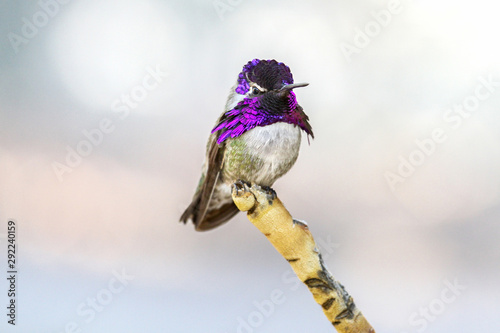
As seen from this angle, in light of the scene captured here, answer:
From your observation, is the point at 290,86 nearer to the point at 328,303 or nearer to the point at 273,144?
the point at 273,144

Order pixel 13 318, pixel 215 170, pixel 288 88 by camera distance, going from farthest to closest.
Answer: 1. pixel 13 318
2. pixel 215 170
3. pixel 288 88

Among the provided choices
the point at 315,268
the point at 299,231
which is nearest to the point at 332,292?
the point at 315,268

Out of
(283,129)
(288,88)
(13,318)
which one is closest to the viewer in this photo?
(288,88)

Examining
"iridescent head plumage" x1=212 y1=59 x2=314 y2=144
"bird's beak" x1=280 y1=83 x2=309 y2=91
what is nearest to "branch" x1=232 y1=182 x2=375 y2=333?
"iridescent head plumage" x1=212 y1=59 x2=314 y2=144

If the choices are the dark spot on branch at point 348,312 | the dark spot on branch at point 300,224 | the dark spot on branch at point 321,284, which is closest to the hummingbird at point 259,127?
the dark spot on branch at point 300,224

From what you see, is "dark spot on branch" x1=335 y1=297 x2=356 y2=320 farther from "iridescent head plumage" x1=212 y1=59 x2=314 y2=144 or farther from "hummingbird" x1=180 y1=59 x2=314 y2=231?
"iridescent head plumage" x1=212 y1=59 x2=314 y2=144

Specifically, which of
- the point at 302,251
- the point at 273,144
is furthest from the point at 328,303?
the point at 273,144

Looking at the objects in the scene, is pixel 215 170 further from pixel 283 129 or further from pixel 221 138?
pixel 283 129

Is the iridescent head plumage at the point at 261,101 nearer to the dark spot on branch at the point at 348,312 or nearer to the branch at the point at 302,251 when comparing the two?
the branch at the point at 302,251
